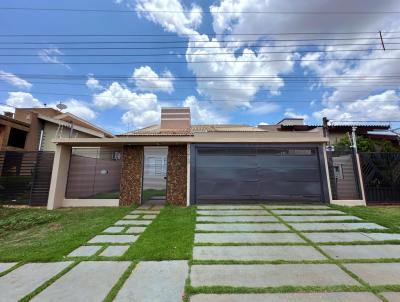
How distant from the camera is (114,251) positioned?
12.8 feet

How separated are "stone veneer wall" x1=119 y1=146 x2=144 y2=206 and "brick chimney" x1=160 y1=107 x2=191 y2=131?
631 centimetres

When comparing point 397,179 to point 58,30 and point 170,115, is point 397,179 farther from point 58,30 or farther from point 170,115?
point 58,30

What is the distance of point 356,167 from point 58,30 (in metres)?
13.4

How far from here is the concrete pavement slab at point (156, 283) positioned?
249 cm

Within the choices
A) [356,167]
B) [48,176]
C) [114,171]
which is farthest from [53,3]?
[356,167]

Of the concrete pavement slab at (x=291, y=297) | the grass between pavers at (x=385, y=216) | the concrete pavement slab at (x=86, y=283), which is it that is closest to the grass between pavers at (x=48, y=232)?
the concrete pavement slab at (x=86, y=283)

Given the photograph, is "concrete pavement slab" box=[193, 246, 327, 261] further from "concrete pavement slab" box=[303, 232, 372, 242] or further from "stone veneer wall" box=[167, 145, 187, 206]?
"stone veneer wall" box=[167, 145, 187, 206]

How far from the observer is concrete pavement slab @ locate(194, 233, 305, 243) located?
172 inches

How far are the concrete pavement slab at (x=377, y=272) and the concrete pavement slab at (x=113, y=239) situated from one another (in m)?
4.00

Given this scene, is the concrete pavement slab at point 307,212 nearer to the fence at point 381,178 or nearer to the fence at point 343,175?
the fence at point 343,175

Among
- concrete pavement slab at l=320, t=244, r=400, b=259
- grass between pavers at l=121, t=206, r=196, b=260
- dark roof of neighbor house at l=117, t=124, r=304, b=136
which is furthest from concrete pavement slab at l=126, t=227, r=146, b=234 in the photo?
dark roof of neighbor house at l=117, t=124, r=304, b=136

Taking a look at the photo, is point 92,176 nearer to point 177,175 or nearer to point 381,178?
point 177,175

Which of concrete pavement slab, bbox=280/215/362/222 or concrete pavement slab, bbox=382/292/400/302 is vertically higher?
concrete pavement slab, bbox=280/215/362/222

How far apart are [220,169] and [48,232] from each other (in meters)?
5.78
